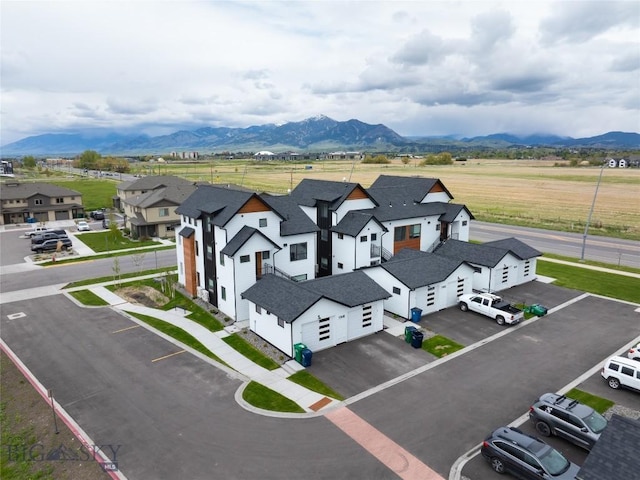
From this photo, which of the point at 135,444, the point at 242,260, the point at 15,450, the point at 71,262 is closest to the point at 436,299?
the point at 242,260

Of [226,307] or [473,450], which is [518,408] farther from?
[226,307]

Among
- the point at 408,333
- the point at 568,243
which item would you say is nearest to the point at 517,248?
the point at 408,333

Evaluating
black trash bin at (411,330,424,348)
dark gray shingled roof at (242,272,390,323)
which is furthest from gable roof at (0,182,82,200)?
black trash bin at (411,330,424,348)

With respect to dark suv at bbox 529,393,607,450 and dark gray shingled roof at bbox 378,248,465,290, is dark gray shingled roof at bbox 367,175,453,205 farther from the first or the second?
dark suv at bbox 529,393,607,450

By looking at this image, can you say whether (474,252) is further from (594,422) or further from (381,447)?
(381,447)

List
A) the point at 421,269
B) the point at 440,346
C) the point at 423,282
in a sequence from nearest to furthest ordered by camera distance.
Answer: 1. the point at 440,346
2. the point at 423,282
3. the point at 421,269
